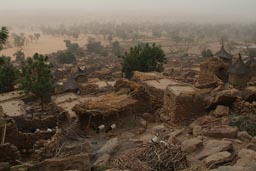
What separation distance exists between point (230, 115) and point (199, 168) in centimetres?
649

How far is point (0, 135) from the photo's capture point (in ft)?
40.9

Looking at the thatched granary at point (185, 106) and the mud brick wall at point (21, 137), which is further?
the thatched granary at point (185, 106)

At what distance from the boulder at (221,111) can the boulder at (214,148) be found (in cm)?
417

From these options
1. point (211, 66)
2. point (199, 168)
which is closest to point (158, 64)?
point (211, 66)

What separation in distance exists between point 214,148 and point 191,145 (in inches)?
29.9

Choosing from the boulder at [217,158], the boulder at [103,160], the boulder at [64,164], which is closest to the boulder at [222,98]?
the boulder at [217,158]

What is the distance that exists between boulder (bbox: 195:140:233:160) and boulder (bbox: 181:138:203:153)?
22 centimetres

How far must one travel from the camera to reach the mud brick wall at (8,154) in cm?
1126

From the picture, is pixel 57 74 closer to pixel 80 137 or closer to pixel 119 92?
pixel 119 92

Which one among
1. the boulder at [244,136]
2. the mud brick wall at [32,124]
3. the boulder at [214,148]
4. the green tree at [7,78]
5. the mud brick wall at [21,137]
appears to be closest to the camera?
the boulder at [214,148]

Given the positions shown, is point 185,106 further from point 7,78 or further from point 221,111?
point 7,78

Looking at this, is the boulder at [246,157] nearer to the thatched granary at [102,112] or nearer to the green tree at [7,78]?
the thatched granary at [102,112]

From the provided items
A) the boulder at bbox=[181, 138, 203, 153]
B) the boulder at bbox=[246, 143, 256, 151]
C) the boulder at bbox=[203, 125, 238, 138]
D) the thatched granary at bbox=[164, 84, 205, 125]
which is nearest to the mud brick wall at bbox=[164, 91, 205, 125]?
the thatched granary at bbox=[164, 84, 205, 125]

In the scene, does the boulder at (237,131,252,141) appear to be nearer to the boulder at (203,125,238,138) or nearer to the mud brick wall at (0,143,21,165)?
the boulder at (203,125,238,138)
